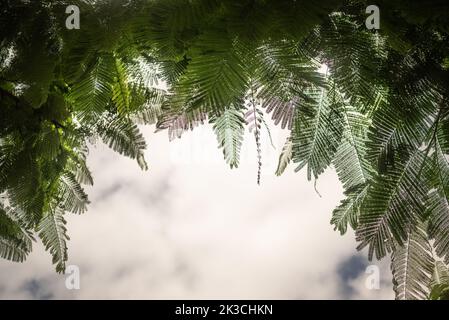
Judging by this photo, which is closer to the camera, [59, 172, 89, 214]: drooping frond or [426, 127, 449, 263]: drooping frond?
[426, 127, 449, 263]: drooping frond

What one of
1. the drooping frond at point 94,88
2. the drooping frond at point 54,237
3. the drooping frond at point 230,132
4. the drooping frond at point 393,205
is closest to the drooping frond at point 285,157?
the drooping frond at point 230,132

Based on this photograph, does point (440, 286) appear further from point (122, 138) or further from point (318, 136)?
point (122, 138)

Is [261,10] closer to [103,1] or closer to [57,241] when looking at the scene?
[103,1]

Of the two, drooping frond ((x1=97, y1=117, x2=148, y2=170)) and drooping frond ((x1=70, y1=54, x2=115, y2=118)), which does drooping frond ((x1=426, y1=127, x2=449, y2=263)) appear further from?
drooping frond ((x1=97, y1=117, x2=148, y2=170))

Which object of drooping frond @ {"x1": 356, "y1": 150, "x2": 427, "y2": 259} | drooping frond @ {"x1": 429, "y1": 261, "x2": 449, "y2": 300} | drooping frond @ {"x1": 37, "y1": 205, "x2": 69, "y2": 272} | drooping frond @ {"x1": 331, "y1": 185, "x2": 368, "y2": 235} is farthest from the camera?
drooping frond @ {"x1": 37, "y1": 205, "x2": 69, "y2": 272}

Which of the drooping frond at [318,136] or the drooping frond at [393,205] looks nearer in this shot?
the drooping frond at [393,205]

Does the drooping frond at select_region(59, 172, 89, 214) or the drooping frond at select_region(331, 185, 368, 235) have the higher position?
the drooping frond at select_region(59, 172, 89, 214)

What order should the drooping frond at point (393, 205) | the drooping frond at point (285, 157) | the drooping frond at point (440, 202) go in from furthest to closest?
1. the drooping frond at point (285, 157)
2. the drooping frond at point (440, 202)
3. the drooping frond at point (393, 205)

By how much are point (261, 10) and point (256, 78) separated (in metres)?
0.20

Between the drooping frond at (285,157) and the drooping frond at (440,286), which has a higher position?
the drooping frond at (285,157)

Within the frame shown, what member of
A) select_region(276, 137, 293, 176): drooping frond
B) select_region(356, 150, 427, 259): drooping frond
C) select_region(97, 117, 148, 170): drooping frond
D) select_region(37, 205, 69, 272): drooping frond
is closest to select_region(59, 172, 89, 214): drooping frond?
select_region(37, 205, 69, 272): drooping frond

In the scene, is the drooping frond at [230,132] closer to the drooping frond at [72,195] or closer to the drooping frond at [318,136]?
the drooping frond at [318,136]

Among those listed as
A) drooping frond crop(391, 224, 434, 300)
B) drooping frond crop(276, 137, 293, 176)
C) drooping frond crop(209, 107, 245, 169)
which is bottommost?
drooping frond crop(391, 224, 434, 300)
